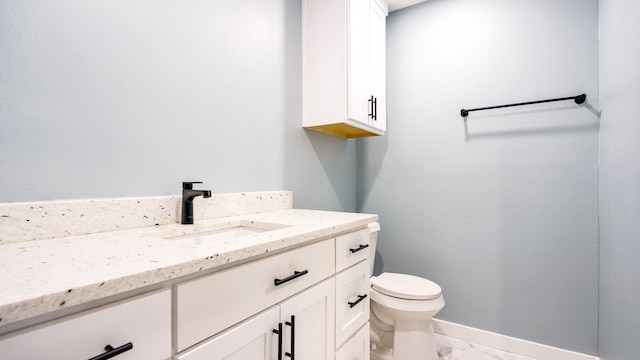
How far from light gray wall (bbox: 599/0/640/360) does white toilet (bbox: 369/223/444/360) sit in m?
0.74

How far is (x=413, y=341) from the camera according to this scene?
5.04 ft

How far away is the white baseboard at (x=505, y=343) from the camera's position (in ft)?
5.46

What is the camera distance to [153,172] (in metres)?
0.99

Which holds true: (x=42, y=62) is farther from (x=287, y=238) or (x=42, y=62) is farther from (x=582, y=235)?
(x=582, y=235)

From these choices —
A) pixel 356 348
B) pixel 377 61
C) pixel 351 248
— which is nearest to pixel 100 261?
pixel 351 248

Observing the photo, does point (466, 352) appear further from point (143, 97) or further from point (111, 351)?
point (143, 97)

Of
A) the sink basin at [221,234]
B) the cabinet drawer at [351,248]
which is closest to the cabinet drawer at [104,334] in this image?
the sink basin at [221,234]

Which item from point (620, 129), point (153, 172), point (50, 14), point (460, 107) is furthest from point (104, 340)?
point (460, 107)

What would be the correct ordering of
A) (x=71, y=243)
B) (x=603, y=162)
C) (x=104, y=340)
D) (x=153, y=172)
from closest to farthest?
(x=104, y=340) < (x=71, y=243) < (x=153, y=172) < (x=603, y=162)

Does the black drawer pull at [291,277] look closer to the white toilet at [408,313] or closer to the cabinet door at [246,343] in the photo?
the cabinet door at [246,343]

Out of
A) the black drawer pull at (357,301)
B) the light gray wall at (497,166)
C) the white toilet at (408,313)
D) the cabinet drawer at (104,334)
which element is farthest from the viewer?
the light gray wall at (497,166)

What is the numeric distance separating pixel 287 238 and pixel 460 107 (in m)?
1.75

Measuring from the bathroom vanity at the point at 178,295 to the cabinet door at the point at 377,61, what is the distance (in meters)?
1.09

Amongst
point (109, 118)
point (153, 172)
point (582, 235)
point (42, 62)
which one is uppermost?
point (42, 62)
